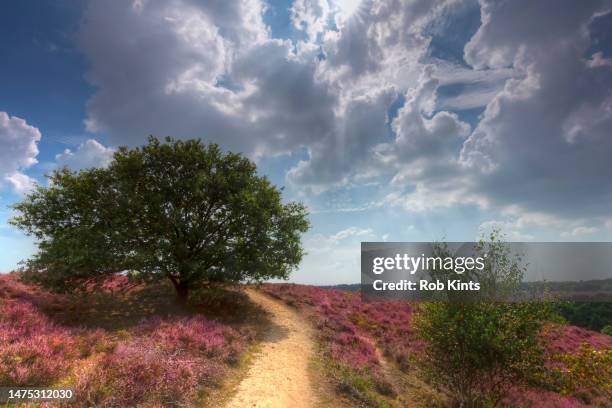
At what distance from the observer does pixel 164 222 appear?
23.2 m

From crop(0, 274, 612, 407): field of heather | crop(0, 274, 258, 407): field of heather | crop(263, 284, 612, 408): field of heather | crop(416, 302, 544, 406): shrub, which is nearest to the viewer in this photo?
crop(0, 274, 258, 407): field of heather

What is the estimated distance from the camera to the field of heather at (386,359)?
14000 mm

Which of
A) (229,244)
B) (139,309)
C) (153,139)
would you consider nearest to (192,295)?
(139,309)

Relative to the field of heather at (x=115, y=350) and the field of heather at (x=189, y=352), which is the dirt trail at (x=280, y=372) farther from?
the field of heather at (x=115, y=350)

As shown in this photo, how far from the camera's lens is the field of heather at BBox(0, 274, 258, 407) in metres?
10.0

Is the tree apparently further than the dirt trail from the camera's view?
Yes

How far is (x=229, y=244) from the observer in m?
24.5

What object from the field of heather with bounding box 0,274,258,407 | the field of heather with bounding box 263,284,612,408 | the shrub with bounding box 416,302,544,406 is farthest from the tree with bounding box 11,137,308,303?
the shrub with bounding box 416,302,544,406

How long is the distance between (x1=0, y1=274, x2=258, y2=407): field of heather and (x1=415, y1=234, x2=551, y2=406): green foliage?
10.1 metres

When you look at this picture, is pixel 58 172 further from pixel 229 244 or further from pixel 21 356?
pixel 21 356

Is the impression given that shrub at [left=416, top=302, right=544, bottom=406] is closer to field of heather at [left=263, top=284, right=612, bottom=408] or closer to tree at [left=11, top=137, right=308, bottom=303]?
field of heather at [left=263, top=284, right=612, bottom=408]

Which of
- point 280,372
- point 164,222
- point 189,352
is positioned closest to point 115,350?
point 189,352

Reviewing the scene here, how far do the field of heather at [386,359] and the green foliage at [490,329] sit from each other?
114cm

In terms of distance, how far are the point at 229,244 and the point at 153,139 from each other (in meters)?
10.3
